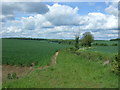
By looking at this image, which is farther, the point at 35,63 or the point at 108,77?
the point at 35,63

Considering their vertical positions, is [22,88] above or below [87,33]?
below

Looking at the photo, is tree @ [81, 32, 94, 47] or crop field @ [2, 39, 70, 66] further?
tree @ [81, 32, 94, 47]

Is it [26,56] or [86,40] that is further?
[86,40]

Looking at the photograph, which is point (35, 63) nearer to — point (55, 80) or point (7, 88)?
point (55, 80)

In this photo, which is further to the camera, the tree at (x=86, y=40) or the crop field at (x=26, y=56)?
the tree at (x=86, y=40)

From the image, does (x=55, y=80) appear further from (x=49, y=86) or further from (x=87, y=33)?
(x=87, y=33)

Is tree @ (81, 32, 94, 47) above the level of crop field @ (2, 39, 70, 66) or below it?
above

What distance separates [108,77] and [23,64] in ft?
51.5

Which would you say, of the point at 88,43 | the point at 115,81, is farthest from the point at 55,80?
the point at 88,43

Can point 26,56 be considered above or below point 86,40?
below

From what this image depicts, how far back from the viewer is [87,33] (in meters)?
86.7

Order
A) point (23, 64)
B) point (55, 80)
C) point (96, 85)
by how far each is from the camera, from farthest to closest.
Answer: point (23, 64)
point (55, 80)
point (96, 85)

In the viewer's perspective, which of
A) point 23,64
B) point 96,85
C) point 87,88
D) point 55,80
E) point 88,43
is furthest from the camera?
point 88,43

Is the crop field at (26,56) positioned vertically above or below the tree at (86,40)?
below
